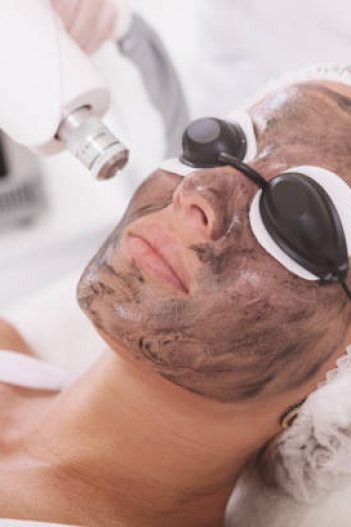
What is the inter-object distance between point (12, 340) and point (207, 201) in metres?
0.44

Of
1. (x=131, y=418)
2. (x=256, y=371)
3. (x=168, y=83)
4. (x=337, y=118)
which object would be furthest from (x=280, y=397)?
(x=168, y=83)

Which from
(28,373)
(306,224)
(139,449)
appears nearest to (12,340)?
(28,373)

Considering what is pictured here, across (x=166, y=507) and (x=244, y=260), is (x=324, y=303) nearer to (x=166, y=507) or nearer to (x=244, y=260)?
(x=244, y=260)

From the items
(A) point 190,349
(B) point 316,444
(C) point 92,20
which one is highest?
(C) point 92,20

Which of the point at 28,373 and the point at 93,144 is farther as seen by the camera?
the point at 28,373

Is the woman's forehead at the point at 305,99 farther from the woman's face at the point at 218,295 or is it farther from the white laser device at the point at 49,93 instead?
the white laser device at the point at 49,93

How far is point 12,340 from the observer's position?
108 centimetres

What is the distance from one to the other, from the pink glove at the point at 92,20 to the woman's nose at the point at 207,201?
0.33 metres

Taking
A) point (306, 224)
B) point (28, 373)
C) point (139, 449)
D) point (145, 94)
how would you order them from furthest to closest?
point (145, 94)
point (28, 373)
point (139, 449)
point (306, 224)

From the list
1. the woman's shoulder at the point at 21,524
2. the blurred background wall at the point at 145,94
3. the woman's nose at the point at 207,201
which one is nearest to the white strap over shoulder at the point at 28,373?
the woman's shoulder at the point at 21,524

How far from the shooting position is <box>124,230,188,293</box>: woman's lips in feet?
2.42

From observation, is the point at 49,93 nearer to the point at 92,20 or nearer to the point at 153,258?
the point at 153,258

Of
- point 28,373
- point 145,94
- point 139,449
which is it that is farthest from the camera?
point 145,94

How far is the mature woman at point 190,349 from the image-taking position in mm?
731
